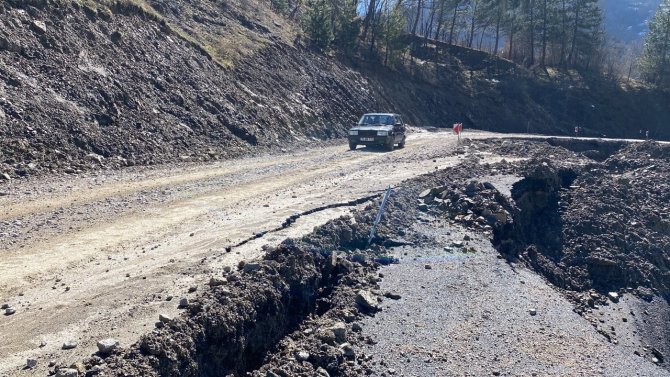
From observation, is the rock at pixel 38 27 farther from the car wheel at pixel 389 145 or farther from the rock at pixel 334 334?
the rock at pixel 334 334

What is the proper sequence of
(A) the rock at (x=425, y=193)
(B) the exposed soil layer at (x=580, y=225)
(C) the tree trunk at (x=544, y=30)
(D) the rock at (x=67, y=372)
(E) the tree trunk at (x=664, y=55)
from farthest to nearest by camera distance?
(C) the tree trunk at (x=544, y=30) → (E) the tree trunk at (x=664, y=55) → (A) the rock at (x=425, y=193) → (B) the exposed soil layer at (x=580, y=225) → (D) the rock at (x=67, y=372)

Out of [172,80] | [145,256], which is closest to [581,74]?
[172,80]

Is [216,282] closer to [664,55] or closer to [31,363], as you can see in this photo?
[31,363]

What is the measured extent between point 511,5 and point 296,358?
2499 inches

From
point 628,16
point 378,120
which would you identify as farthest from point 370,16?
point 628,16

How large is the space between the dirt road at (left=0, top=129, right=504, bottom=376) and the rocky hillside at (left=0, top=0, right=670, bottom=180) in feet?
6.06

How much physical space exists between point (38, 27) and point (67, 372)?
16918 millimetres

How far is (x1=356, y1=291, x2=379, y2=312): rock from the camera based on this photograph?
9.73 metres

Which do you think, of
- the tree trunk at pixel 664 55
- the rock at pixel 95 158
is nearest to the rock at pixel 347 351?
the rock at pixel 95 158

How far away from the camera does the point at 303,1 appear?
50.2 meters

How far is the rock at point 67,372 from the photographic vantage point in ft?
18.8

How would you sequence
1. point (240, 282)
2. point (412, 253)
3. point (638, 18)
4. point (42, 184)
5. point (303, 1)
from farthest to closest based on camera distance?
1. point (638, 18)
2. point (303, 1)
3. point (42, 184)
4. point (412, 253)
5. point (240, 282)

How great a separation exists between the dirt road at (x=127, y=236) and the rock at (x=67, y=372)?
0.99 ft

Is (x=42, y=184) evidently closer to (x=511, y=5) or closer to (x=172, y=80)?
(x=172, y=80)
